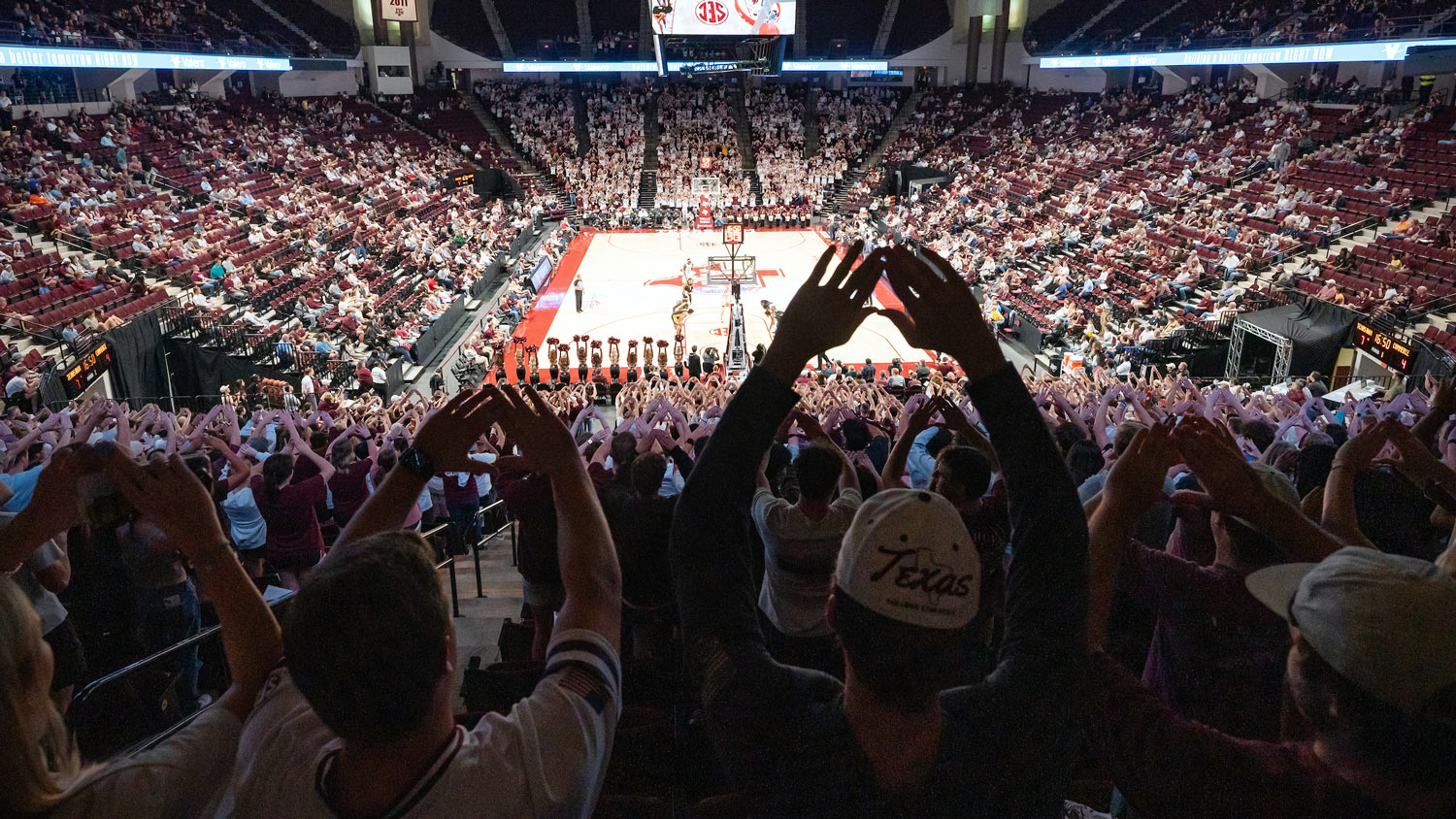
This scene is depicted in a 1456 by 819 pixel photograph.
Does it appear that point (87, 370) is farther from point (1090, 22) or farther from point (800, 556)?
point (1090, 22)

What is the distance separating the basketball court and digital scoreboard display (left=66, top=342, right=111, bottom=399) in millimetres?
9031

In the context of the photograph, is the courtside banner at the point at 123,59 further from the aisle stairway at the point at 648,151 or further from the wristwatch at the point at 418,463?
the wristwatch at the point at 418,463

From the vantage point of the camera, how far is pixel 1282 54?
26.2 m

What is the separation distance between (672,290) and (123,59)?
17.0 m

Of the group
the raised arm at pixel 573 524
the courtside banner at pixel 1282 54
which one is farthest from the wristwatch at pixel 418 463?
the courtside banner at pixel 1282 54

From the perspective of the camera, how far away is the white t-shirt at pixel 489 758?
4.42 ft

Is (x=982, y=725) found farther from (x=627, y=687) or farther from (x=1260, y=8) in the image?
(x=1260, y=8)

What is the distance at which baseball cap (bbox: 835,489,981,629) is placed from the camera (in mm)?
1423

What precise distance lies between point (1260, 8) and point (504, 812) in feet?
123

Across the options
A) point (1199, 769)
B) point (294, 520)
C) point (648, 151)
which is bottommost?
point (294, 520)

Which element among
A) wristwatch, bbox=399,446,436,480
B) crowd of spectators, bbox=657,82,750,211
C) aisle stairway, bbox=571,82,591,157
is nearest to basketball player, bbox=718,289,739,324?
crowd of spectators, bbox=657,82,750,211

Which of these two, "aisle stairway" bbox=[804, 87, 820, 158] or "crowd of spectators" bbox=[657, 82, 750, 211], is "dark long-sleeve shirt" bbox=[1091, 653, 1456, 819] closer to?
"crowd of spectators" bbox=[657, 82, 750, 211]

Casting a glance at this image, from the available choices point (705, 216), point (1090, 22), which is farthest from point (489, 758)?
point (1090, 22)

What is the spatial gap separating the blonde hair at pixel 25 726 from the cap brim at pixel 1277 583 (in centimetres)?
199
